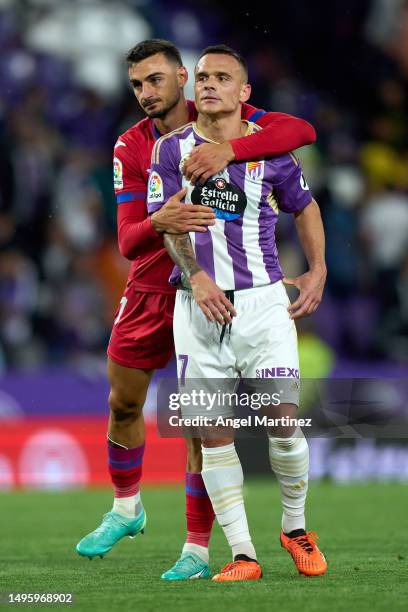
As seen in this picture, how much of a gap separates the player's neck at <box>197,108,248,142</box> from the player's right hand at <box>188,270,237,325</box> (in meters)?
0.60

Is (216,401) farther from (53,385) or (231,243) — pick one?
(53,385)

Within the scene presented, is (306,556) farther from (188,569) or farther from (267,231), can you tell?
(267,231)

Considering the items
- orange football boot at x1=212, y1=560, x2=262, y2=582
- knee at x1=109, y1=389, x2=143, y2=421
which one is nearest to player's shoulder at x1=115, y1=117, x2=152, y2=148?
knee at x1=109, y1=389, x2=143, y2=421

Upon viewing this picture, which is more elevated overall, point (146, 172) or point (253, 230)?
point (146, 172)

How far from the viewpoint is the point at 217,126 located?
5.33 meters

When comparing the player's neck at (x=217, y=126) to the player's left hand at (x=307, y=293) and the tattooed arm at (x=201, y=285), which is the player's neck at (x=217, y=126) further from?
the player's left hand at (x=307, y=293)

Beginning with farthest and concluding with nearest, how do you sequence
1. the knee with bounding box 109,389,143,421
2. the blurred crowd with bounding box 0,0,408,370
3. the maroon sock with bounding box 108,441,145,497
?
1. the blurred crowd with bounding box 0,0,408,370
2. the maroon sock with bounding box 108,441,145,497
3. the knee with bounding box 109,389,143,421

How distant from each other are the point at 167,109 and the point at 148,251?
2.18 ft

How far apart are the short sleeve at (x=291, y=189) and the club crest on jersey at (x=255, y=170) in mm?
103

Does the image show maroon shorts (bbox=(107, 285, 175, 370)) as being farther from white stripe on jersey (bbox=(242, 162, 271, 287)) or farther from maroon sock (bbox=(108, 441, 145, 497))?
white stripe on jersey (bbox=(242, 162, 271, 287))

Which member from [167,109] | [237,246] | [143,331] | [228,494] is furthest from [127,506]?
[167,109]

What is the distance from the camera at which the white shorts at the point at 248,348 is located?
521 cm

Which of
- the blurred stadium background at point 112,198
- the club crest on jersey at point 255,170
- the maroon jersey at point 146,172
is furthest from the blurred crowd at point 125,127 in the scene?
the club crest on jersey at point 255,170

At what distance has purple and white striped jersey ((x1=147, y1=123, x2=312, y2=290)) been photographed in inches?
206
